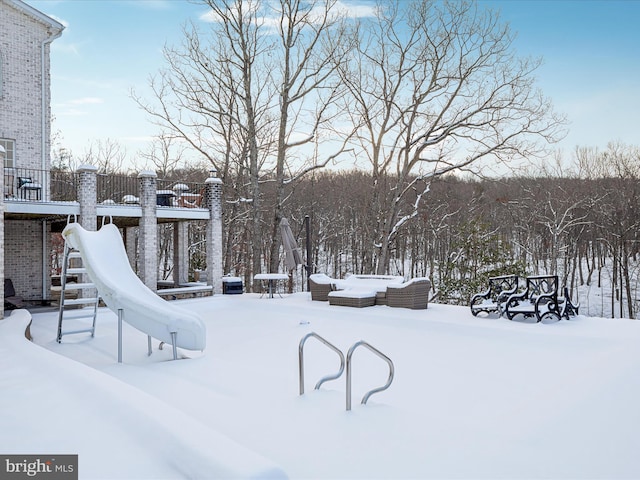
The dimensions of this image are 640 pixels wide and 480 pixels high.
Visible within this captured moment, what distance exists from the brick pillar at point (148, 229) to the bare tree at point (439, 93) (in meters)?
11.2

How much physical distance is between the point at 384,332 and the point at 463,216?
82.0 feet

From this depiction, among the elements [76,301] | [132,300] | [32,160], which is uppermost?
[32,160]

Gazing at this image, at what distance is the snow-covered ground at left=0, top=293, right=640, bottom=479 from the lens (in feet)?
13.0

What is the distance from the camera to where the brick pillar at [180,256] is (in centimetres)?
1859

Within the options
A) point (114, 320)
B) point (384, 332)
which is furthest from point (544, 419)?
point (114, 320)

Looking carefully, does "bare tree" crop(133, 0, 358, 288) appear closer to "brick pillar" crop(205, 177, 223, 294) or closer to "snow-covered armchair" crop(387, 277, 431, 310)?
"brick pillar" crop(205, 177, 223, 294)

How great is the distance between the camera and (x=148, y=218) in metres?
15.4

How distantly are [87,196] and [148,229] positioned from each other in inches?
78.6

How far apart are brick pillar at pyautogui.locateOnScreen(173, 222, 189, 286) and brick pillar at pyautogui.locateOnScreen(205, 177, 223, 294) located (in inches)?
77.6

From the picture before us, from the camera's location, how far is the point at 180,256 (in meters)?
18.8

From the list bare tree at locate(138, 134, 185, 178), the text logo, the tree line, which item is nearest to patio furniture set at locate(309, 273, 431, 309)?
the tree line

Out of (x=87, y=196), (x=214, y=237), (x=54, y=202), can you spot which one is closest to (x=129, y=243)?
(x=214, y=237)

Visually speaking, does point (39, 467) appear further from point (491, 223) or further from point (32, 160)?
point (491, 223)

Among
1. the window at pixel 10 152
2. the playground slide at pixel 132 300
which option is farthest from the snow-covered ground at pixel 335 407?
the window at pixel 10 152
